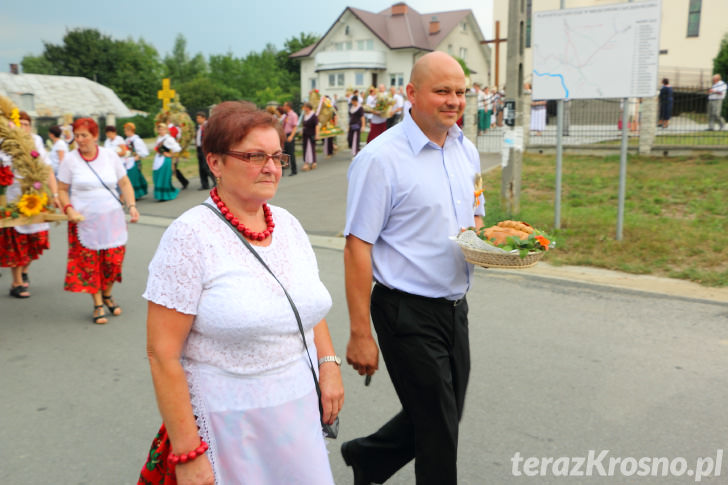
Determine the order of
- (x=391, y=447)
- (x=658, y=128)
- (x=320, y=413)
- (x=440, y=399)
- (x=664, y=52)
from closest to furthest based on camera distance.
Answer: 1. (x=320, y=413)
2. (x=440, y=399)
3. (x=391, y=447)
4. (x=658, y=128)
5. (x=664, y=52)

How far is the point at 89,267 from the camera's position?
A: 6.43 metres

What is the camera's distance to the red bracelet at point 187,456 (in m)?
2.03

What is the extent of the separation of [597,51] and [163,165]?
10479 mm

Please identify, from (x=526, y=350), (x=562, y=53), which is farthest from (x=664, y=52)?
(x=526, y=350)

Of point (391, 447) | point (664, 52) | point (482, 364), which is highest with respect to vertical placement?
point (664, 52)

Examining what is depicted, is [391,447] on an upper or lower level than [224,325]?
lower

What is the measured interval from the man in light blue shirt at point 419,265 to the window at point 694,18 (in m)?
43.2

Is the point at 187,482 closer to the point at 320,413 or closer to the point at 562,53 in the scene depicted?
the point at 320,413

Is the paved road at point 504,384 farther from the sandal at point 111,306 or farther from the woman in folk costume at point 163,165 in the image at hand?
the woman in folk costume at point 163,165

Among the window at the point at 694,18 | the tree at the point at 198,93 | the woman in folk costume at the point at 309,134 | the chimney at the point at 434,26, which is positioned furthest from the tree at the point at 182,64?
the woman in folk costume at the point at 309,134

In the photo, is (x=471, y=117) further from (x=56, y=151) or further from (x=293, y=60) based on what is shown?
(x=293, y=60)

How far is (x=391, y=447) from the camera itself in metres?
3.07

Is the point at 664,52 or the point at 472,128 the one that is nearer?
the point at 472,128

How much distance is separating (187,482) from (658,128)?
725 inches
